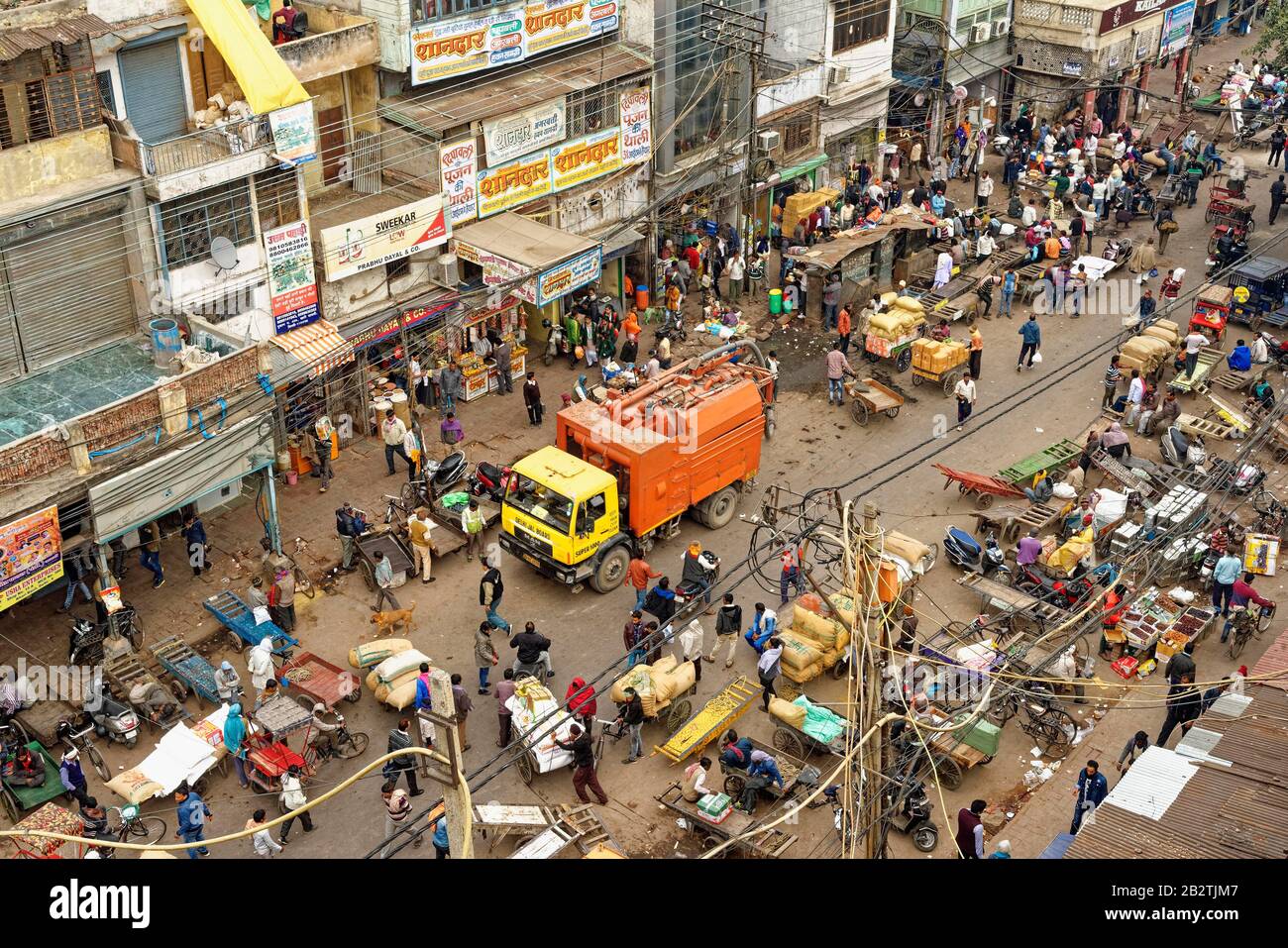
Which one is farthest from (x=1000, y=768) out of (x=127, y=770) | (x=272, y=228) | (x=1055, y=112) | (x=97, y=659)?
(x=1055, y=112)

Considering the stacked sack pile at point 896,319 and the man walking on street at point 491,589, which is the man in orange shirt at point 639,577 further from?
the stacked sack pile at point 896,319

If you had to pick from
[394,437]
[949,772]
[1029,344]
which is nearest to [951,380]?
[1029,344]

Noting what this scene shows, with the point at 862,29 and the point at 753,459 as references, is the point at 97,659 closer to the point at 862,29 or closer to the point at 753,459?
the point at 753,459

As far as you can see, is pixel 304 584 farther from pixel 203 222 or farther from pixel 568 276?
pixel 568 276

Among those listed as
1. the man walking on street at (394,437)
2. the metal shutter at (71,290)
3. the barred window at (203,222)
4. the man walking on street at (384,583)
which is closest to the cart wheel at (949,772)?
the man walking on street at (384,583)

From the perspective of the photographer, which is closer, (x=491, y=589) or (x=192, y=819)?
(x=192, y=819)

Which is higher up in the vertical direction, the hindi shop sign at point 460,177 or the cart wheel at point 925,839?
the hindi shop sign at point 460,177
